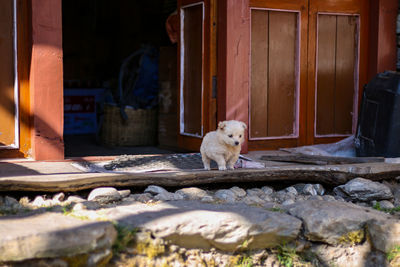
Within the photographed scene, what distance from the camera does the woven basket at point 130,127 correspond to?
912 cm

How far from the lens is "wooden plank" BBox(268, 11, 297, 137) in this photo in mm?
7645

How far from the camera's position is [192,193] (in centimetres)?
563

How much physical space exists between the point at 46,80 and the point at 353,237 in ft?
12.0

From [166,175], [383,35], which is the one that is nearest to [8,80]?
[166,175]

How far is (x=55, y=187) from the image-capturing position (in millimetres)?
5051

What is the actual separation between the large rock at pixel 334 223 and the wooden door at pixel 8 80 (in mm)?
3306

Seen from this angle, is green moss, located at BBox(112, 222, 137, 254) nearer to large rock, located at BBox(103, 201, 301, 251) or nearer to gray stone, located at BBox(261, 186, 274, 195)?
large rock, located at BBox(103, 201, 301, 251)

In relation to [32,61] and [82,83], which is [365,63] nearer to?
[32,61]

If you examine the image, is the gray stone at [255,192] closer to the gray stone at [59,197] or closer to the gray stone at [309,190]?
the gray stone at [309,190]

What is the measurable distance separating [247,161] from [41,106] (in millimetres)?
2392

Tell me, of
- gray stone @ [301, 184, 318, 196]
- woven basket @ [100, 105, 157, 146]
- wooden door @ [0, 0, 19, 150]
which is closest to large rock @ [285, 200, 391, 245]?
gray stone @ [301, 184, 318, 196]

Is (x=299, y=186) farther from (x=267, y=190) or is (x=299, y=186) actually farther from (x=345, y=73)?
(x=345, y=73)

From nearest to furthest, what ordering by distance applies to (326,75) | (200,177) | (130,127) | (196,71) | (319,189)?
1. (200,177)
2. (319,189)
3. (196,71)
4. (326,75)
5. (130,127)

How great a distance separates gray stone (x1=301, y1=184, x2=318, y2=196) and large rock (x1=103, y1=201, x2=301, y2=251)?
4.36ft
